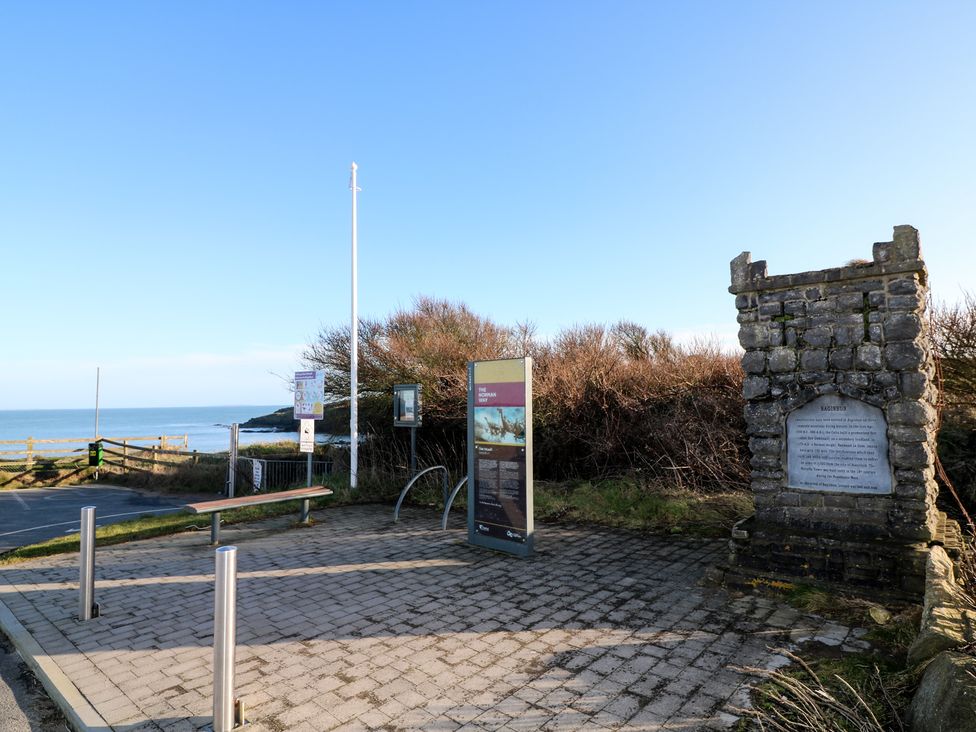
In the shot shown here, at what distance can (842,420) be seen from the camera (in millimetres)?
5180

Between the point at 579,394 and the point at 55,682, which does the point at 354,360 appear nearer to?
the point at 579,394

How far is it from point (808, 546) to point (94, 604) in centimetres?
631

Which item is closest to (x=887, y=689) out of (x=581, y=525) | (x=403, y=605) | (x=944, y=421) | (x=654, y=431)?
(x=403, y=605)

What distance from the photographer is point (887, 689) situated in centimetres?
320

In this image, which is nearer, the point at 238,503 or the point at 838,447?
the point at 838,447

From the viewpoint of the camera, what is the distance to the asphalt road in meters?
11.1

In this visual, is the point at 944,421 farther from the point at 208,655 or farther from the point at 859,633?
the point at 208,655

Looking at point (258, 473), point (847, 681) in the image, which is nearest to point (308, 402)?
point (258, 473)

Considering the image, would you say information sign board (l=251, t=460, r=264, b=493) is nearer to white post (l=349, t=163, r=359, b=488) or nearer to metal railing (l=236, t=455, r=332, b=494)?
metal railing (l=236, t=455, r=332, b=494)

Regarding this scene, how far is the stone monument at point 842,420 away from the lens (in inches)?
190

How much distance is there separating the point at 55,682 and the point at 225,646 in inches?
61.7

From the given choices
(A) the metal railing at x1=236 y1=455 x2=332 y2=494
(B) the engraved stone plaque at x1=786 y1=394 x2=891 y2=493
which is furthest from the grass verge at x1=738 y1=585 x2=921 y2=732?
(A) the metal railing at x1=236 y1=455 x2=332 y2=494

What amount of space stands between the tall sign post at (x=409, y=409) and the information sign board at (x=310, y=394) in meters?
1.37

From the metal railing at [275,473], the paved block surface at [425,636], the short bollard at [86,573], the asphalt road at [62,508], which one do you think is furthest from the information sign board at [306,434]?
the short bollard at [86,573]
